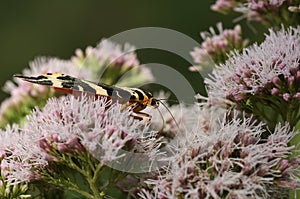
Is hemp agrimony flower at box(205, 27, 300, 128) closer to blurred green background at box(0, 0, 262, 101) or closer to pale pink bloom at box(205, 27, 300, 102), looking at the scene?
pale pink bloom at box(205, 27, 300, 102)

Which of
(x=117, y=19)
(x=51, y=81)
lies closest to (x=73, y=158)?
(x=51, y=81)

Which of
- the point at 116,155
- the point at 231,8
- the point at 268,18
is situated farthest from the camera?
the point at 231,8

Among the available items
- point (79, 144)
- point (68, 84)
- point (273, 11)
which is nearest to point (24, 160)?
point (79, 144)

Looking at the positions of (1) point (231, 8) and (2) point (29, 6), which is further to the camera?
(2) point (29, 6)

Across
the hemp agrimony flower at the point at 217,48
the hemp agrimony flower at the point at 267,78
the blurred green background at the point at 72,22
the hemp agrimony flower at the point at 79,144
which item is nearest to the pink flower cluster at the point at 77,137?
the hemp agrimony flower at the point at 79,144

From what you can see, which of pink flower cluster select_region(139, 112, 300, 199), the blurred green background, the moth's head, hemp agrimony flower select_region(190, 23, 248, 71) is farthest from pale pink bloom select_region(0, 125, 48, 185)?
the blurred green background

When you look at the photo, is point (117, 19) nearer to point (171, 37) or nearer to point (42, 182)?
point (171, 37)

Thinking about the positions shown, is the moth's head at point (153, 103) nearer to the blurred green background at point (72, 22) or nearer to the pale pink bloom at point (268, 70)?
the pale pink bloom at point (268, 70)
